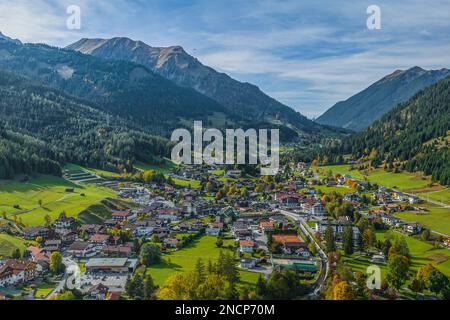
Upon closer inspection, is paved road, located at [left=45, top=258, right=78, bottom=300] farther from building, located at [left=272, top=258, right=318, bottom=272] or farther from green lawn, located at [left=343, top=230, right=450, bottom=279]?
green lawn, located at [left=343, top=230, right=450, bottom=279]

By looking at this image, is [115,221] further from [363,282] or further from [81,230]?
[363,282]

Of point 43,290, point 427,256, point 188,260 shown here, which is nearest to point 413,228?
point 427,256

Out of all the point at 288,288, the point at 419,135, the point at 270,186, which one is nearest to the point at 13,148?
the point at 270,186

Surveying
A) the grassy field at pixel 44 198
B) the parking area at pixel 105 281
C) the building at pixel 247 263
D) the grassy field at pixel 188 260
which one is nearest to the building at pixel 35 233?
the grassy field at pixel 44 198

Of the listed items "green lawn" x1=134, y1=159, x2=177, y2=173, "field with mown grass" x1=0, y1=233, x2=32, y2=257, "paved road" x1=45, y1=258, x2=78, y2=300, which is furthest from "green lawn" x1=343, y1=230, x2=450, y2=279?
"green lawn" x1=134, y1=159, x2=177, y2=173

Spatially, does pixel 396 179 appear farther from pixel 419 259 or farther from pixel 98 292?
pixel 98 292

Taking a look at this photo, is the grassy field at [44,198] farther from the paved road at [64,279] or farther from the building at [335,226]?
the building at [335,226]
